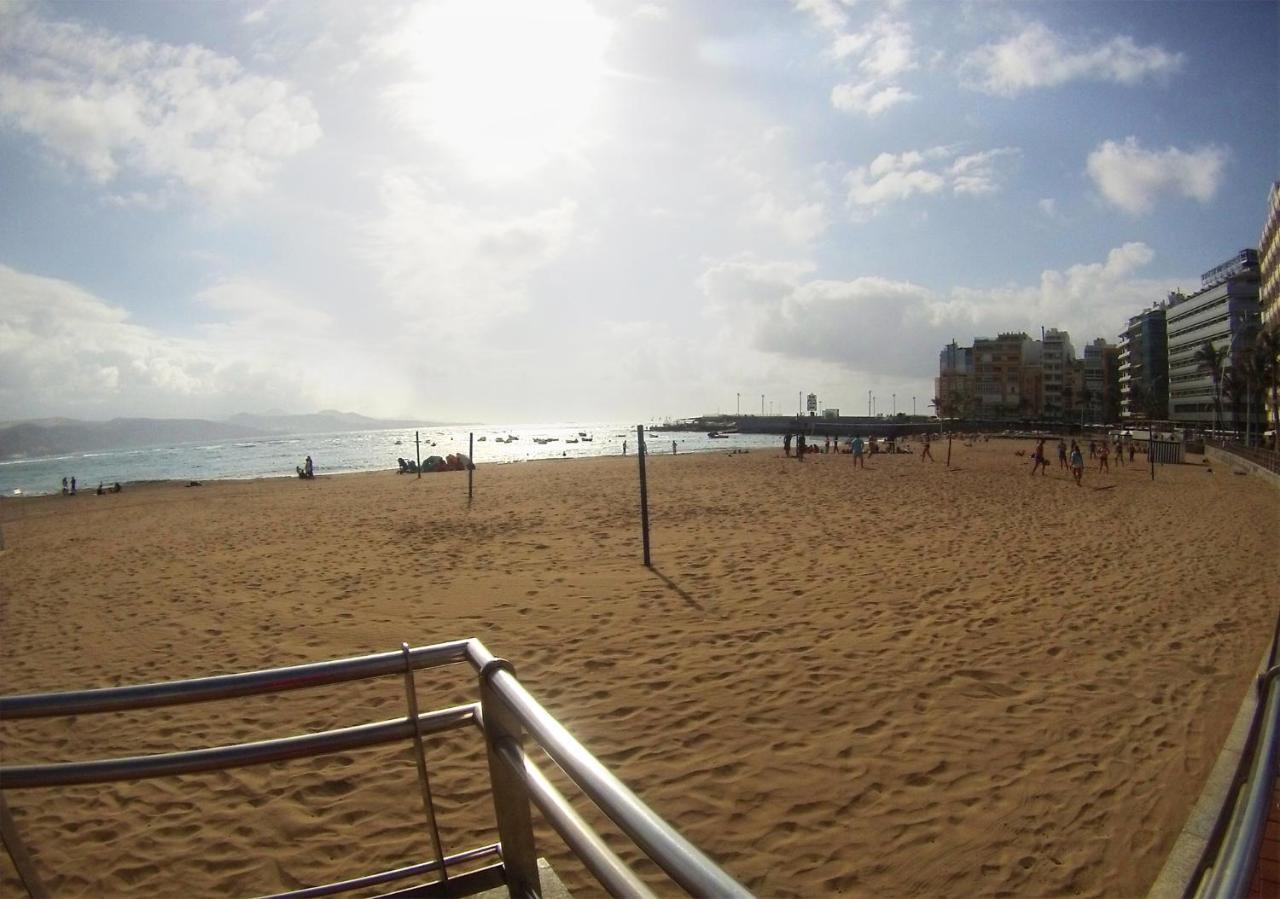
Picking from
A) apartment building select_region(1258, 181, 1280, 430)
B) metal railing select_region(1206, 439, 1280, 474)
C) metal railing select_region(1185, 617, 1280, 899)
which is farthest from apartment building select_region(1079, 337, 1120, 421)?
metal railing select_region(1185, 617, 1280, 899)

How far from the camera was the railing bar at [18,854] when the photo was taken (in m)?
1.74

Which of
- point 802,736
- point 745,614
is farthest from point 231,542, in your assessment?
point 802,736

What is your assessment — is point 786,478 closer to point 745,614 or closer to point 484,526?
point 484,526

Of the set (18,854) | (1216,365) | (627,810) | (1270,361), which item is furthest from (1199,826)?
(1216,365)

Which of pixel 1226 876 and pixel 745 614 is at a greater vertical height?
pixel 1226 876

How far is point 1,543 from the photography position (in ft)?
56.9

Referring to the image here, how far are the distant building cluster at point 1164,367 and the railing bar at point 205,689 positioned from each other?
63.8m

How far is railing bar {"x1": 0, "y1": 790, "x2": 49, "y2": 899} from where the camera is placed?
1.74m

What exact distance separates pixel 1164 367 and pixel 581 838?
4736 inches

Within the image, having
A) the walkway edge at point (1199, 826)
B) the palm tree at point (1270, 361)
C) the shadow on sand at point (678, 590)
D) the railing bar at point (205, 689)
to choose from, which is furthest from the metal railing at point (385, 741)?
the palm tree at point (1270, 361)

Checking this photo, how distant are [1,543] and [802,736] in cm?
2158

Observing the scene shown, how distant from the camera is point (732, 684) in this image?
19.5 feet

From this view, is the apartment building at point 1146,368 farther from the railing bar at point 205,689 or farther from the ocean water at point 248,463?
the railing bar at point 205,689

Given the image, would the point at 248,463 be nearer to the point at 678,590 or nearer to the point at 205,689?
the point at 678,590
